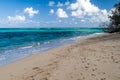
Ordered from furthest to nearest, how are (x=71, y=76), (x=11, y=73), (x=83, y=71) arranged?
1. (x=11, y=73)
2. (x=83, y=71)
3. (x=71, y=76)

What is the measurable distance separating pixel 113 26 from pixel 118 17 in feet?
10.3

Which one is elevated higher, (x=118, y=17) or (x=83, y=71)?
(x=118, y=17)

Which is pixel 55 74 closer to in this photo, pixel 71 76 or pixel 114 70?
pixel 71 76

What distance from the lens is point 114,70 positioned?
6.91 m

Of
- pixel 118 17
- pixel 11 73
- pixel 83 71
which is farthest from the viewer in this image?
pixel 118 17

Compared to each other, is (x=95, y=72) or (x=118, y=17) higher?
(x=118, y=17)

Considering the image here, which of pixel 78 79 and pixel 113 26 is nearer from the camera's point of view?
pixel 78 79

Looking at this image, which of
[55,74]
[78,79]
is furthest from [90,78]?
[55,74]

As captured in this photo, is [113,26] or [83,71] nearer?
[83,71]

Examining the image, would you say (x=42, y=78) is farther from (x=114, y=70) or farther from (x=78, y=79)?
(x=114, y=70)

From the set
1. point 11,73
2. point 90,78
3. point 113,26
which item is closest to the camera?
point 90,78

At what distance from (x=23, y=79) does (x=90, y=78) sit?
253 centimetres

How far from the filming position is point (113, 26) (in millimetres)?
38406

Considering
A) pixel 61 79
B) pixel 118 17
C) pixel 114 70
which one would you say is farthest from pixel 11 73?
pixel 118 17
